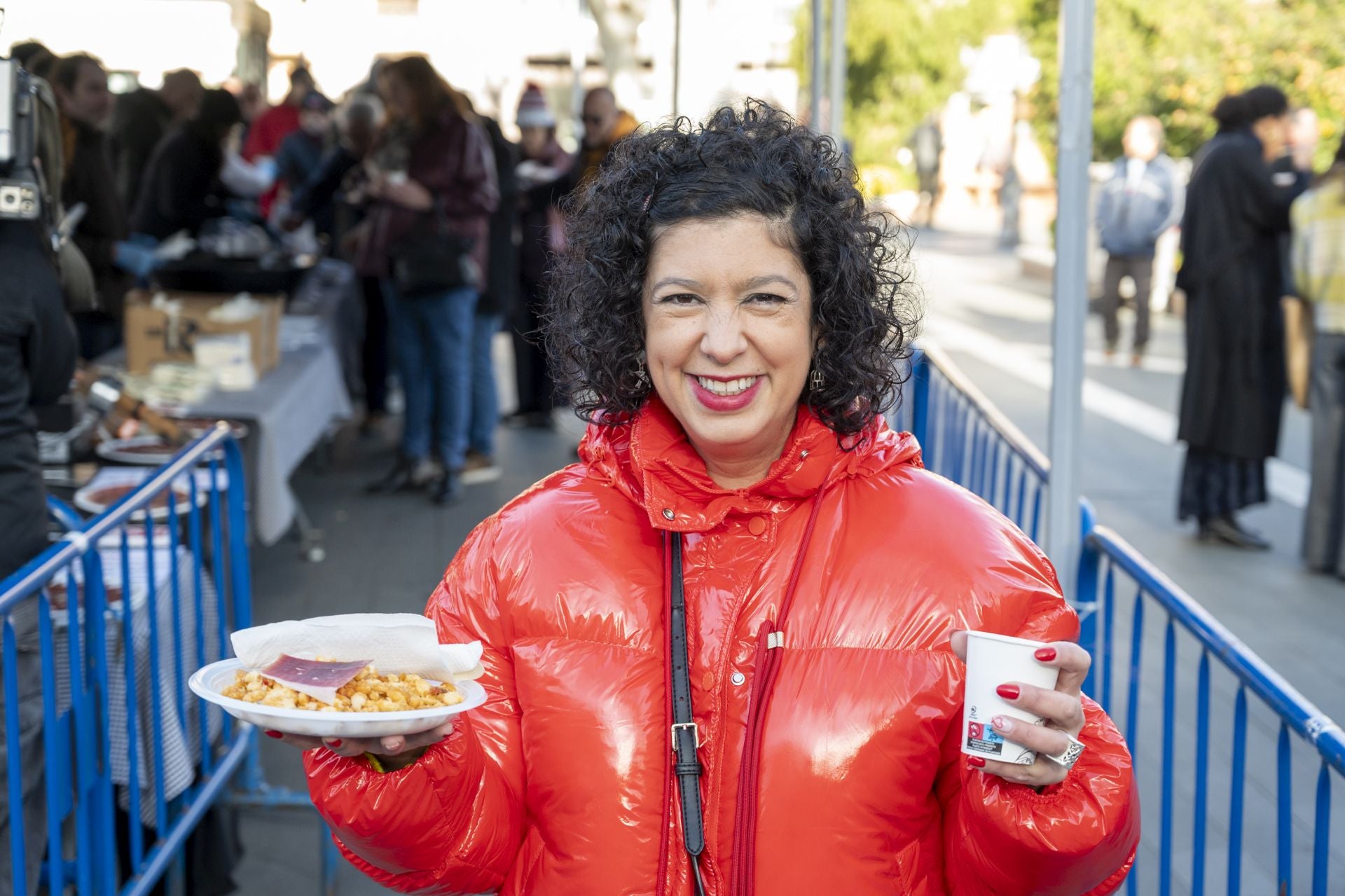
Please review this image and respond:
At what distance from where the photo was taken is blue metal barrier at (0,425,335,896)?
278cm

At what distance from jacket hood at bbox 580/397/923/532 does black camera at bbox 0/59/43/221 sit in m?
1.73

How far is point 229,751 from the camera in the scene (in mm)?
3920

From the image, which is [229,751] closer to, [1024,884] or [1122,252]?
[1024,884]

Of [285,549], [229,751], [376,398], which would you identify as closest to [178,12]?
[376,398]

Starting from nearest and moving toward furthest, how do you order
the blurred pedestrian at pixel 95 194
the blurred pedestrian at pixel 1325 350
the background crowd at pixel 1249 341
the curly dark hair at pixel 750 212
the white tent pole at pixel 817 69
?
the curly dark hair at pixel 750 212, the blurred pedestrian at pixel 1325 350, the blurred pedestrian at pixel 95 194, the background crowd at pixel 1249 341, the white tent pole at pixel 817 69

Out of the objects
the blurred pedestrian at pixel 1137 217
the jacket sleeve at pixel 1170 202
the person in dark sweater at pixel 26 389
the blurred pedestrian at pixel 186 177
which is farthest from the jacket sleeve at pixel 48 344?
the jacket sleeve at pixel 1170 202

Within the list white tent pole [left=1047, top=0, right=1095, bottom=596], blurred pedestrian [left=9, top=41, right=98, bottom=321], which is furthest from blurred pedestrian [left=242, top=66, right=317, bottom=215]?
white tent pole [left=1047, top=0, right=1095, bottom=596]

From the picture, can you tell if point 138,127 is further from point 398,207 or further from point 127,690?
point 127,690

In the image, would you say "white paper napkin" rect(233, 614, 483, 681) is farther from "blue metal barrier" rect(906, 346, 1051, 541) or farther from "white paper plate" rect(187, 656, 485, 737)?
"blue metal barrier" rect(906, 346, 1051, 541)

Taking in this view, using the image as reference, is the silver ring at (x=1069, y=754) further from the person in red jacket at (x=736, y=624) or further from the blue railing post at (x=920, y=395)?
the blue railing post at (x=920, y=395)

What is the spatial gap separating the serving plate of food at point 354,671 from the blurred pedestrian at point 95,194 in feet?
15.6

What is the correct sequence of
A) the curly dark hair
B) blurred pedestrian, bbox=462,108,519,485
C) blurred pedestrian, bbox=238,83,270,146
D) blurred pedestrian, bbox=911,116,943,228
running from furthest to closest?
blurred pedestrian, bbox=911,116,943,228 < blurred pedestrian, bbox=238,83,270,146 < blurred pedestrian, bbox=462,108,519,485 < the curly dark hair

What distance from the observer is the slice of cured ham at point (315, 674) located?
62.5 inches

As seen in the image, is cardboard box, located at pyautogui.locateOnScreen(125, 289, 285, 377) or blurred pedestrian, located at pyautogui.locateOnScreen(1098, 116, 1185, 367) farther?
blurred pedestrian, located at pyautogui.locateOnScreen(1098, 116, 1185, 367)
